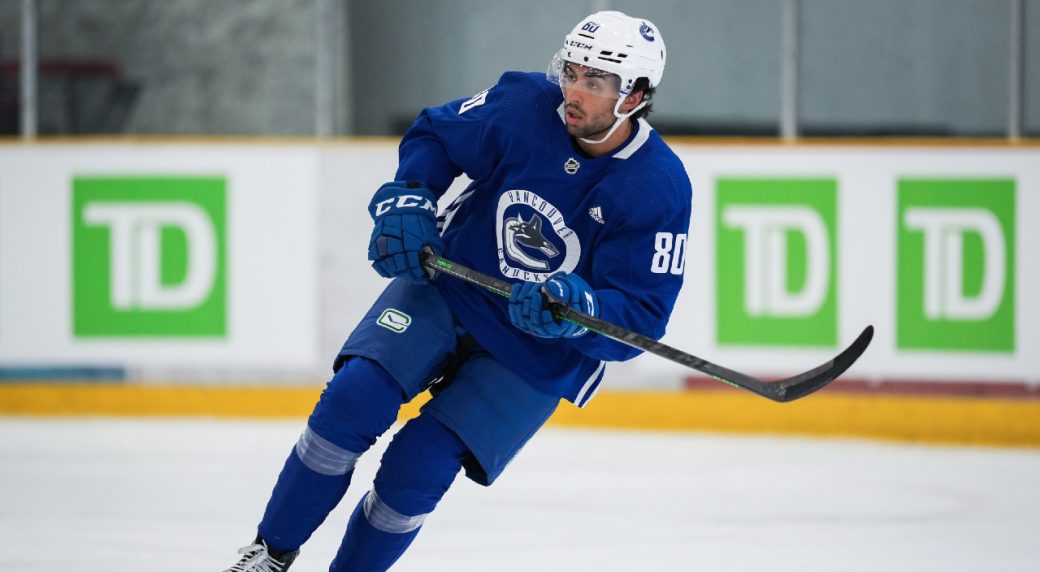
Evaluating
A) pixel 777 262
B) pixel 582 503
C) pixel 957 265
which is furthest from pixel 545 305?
pixel 957 265

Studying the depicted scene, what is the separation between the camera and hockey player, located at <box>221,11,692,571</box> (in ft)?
9.64

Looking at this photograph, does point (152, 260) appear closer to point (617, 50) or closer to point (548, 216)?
point (548, 216)

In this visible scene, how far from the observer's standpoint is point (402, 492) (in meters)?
2.96

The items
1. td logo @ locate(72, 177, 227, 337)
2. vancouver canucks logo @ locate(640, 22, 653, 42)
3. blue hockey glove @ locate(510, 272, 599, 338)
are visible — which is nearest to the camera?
blue hockey glove @ locate(510, 272, 599, 338)

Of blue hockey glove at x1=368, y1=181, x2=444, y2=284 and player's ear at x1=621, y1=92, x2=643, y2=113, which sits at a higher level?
player's ear at x1=621, y1=92, x2=643, y2=113

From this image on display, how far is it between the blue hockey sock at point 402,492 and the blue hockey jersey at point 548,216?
23 cm

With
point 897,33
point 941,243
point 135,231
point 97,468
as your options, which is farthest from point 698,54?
point 97,468

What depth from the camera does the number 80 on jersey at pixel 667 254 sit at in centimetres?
295

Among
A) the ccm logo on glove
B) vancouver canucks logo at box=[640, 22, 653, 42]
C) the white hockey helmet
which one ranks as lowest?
the ccm logo on glove

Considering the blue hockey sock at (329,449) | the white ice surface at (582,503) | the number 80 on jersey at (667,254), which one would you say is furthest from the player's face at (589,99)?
the white ice surface at (582,503)

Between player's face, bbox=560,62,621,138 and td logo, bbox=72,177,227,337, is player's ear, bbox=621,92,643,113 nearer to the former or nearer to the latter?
player's face, bbox=560,62,621,138

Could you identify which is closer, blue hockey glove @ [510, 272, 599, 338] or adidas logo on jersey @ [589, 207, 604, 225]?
blue hockey glove @ [510, 272, 599, 338]

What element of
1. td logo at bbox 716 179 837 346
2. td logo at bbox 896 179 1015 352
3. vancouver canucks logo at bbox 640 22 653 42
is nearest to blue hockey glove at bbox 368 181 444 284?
vancouver canucks logo at bbox 640 22 653 42

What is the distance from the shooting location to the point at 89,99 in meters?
6.86
